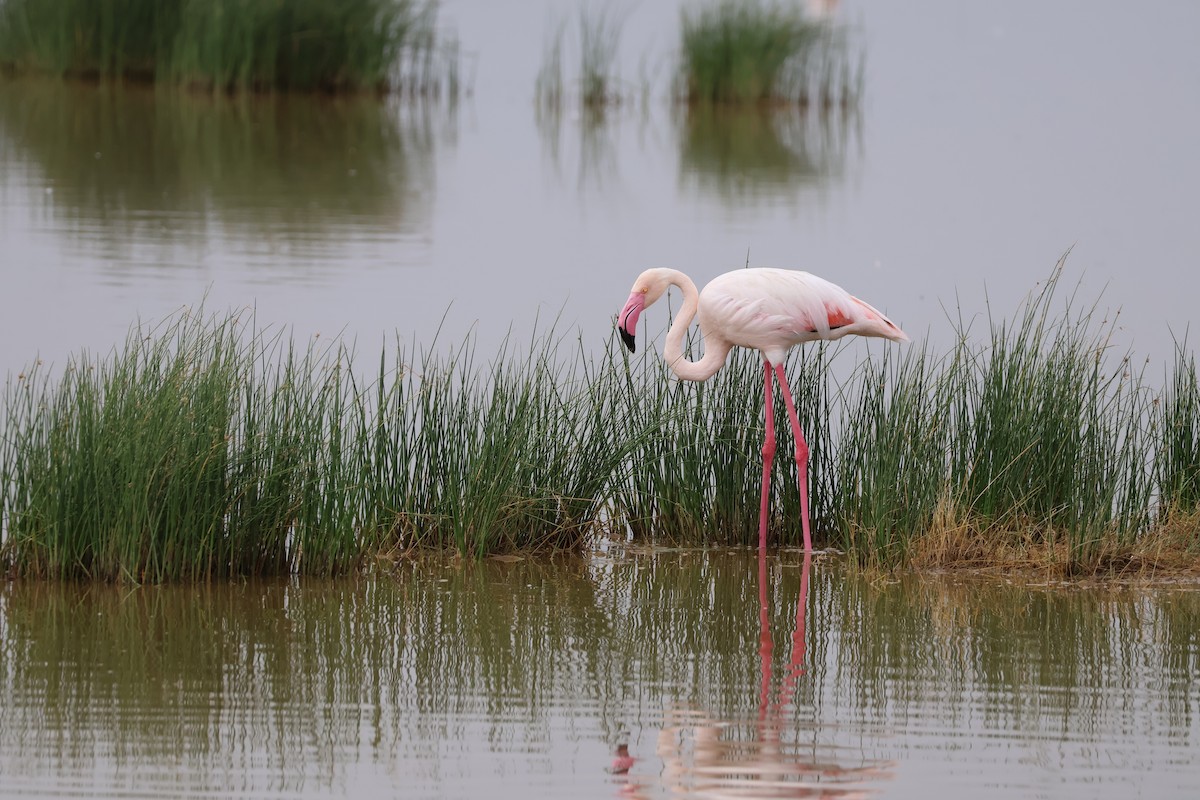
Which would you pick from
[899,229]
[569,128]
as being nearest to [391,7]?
[569,128]

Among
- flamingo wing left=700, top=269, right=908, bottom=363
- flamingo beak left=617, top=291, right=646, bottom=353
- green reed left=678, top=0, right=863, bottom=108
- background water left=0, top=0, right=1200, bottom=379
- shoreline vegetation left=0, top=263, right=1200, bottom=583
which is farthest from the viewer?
green reed left=678, top=0, right=863, bottom=108

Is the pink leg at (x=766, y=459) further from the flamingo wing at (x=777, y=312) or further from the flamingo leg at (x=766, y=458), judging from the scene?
the flamingo wing at (x=777, y=312)

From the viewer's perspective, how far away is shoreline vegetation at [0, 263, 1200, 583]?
640cm

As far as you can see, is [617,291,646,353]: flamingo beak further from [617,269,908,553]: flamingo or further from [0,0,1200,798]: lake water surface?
[0,0,1200,798]: lake water surface

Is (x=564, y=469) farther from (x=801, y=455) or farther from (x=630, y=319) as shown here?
(x=801, y=455)

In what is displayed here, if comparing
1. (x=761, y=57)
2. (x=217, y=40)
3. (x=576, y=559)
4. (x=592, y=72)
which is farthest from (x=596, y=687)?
(x=592, y=72)

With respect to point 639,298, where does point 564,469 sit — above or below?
below

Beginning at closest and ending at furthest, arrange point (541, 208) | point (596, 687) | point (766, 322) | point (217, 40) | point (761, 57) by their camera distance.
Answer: point (596, 687), point (766, 322), point (541, 208), point (217, 40), point (761, 57)

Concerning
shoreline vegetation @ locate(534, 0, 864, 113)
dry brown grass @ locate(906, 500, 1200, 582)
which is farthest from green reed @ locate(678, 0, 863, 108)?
dry brown grass @ locate(906, 500, 1200, 582)

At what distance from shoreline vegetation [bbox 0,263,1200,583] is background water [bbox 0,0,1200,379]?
108 cm

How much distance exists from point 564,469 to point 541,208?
1063 cm

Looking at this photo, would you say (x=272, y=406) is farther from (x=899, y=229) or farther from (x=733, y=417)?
(x=899, y=229)

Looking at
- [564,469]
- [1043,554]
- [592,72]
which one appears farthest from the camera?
[592,72]

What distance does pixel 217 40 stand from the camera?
895 inches
